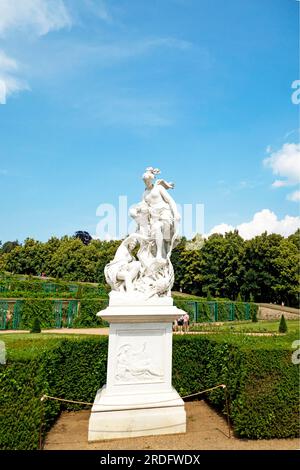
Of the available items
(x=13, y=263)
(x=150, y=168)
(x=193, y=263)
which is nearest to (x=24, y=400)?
(x=150, y=168)

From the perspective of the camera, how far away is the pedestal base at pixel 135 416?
614 cm

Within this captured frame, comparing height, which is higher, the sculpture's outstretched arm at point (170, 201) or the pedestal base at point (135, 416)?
the sculpture's outstretched arm at point (170, 201)

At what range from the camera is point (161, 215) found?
751 centimetres

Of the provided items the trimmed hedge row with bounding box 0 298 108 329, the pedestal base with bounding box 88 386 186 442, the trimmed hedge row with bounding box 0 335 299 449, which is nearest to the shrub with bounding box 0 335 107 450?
the trimmed hedge row with bounding box 0 335 299 449

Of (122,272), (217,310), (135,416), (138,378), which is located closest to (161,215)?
(122,272)

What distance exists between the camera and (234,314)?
3033 cm

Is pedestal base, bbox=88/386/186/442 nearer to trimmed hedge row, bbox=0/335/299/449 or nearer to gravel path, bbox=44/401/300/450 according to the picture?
gravel path, bbox=44/401/300/450

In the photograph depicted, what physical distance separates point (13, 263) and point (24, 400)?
7146 centimetres

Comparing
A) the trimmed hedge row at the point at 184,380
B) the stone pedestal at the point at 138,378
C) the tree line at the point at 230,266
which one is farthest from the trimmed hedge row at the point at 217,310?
the stone pedestal at the point at 138,378

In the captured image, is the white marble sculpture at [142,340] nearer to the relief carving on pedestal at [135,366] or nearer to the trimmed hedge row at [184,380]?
the relief carving on pedestal at [135,366]

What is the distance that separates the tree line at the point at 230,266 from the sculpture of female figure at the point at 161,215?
2606 centimetres
